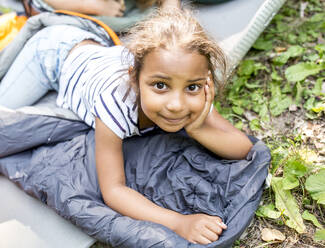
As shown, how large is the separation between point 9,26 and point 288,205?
1935 millimetres

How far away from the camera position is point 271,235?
1619 millimetres

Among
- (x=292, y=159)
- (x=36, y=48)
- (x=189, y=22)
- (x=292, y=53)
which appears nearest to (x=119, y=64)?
(x=189, y=22)

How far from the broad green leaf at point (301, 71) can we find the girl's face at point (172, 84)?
0.87 metres

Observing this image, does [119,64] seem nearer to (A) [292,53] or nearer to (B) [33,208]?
(B) [33,208]

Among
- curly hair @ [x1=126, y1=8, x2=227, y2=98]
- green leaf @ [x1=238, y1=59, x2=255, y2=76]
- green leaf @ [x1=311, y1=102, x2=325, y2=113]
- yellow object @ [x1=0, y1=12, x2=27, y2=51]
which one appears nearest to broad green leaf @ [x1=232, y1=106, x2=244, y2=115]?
green leaf @ [x1=238, y1=59, x2=255, y2=76]

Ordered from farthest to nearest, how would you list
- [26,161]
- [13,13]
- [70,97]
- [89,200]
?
1. [13,13]
2. [70,97]
3. [26,161]
4. [89,200]

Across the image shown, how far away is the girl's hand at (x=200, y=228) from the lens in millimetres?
1475

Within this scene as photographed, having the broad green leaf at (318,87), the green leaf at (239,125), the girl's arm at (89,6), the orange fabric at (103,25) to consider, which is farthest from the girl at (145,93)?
the broad green leaf at (318,87)

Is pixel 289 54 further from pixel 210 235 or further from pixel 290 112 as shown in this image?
pixel 210 235

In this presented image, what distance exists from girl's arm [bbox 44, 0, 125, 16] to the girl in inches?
18.7

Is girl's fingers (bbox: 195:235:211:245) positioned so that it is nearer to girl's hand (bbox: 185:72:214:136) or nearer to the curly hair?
girl's hand (bbox: 185:72:214:136)

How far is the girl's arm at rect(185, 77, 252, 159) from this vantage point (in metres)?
1.70

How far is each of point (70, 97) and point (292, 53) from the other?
1326mm

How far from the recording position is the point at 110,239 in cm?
151
